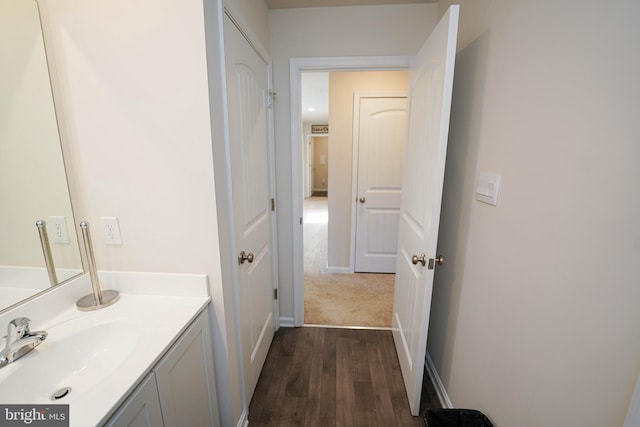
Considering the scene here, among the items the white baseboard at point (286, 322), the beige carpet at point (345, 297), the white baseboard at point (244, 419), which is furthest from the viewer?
the beige carpet at point (345, 297)

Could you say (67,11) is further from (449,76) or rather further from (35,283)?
(449,76)

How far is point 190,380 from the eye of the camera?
973 millimetres

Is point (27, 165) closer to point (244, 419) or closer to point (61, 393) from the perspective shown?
point (61, 393)

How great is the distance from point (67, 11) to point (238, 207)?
3.15 ft

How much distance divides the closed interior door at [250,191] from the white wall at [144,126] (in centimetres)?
15

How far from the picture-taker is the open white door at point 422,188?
1124 millimetres

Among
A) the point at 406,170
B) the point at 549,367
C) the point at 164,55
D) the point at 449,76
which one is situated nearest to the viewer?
the point at 549,367

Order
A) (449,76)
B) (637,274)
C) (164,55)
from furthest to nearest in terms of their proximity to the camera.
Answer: (449,76), (164,55), (637,274)

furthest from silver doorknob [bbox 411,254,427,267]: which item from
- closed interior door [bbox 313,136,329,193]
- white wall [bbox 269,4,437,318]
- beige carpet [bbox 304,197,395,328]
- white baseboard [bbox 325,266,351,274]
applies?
closed interior door [bbox 313,136,329,193]

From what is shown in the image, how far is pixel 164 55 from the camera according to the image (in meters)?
0.95

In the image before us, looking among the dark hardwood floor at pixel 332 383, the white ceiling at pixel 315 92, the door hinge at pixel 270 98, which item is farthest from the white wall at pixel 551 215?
the white ceiling at pixel 315 92

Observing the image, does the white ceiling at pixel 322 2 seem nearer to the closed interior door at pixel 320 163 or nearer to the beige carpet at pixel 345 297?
the beige carpet at pixel 345 297

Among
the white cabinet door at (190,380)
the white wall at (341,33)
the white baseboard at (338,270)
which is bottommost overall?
the white baseboard at (338,270)

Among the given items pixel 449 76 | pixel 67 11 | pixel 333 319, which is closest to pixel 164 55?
pixel 67 11
